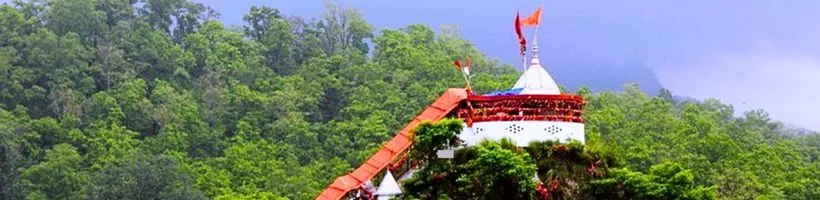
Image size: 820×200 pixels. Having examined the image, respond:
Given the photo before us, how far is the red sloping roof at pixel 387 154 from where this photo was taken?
14.8 meters

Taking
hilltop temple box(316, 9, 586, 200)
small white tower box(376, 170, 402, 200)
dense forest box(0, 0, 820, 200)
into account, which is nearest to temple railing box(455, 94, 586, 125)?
hilltop temple box(316, 9, 586, 200)

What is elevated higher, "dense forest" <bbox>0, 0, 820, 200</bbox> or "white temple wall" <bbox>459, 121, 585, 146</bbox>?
"dense forest" <bbox>0, 0, 820, 200</bbox>

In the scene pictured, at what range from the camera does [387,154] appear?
Result: 49.5 feet

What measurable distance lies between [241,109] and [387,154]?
70.0ft

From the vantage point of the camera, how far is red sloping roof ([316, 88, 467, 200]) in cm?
1484

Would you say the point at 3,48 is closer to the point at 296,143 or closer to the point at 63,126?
the point at 63,126

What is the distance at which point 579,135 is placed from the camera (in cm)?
1437

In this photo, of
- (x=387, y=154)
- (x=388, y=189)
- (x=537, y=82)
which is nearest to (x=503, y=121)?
(x=537, y=82)

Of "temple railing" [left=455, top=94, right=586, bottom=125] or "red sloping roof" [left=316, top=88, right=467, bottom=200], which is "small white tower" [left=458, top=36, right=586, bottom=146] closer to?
"temple railing" [left=455, top=94, right=586, bottom=125]

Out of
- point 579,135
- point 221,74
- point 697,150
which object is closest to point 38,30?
point 221,74

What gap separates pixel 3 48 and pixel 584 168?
2666 centimetres

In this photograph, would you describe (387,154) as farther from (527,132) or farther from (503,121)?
(527,132)

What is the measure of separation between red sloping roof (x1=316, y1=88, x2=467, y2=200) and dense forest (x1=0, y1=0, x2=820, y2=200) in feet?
31.8

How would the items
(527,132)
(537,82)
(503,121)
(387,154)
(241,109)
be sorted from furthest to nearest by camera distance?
(241,109) → (387,154) → (537,82) → (503,121) → (527,132)
